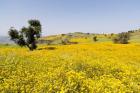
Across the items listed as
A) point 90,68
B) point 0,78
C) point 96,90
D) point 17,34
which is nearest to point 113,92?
point 96,90

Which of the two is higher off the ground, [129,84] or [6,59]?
[6,59]

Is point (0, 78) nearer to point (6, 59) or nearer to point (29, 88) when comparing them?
point (29, 88)

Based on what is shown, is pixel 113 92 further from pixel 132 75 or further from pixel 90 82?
pixel 132 75

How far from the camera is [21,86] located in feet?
37.1

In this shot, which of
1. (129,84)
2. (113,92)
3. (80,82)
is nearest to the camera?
(113,92)

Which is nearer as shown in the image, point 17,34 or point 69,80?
point 69,80

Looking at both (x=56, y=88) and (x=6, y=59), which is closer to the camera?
(x=56, y=88)

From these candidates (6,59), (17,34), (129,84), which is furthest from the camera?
(17,34)

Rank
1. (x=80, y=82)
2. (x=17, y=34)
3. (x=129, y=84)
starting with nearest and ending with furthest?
(x=80, y=82) < (x=129, y=84) < (x=17, y=34)

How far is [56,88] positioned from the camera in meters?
11.1

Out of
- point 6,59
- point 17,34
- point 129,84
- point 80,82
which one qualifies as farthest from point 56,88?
point 17,34

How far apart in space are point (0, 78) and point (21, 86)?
1.44 metres

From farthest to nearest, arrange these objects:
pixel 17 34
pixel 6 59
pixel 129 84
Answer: pixel 17 34
pixel 6 59
pixel 129 84

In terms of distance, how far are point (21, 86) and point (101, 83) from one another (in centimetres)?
301
